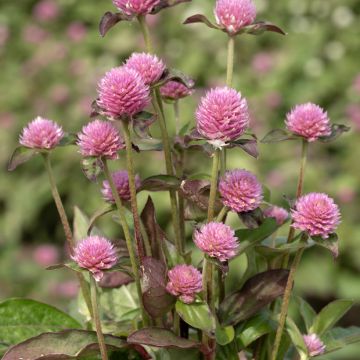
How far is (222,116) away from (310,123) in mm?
197

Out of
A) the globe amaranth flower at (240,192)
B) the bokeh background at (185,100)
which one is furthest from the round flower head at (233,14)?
the bokeh background at (185,100)

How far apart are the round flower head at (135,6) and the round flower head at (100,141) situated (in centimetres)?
16

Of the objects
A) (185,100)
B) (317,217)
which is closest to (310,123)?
(317,217)

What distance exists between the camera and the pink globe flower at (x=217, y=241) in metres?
0.99

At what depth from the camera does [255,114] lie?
361 cm

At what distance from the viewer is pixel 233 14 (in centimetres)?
111

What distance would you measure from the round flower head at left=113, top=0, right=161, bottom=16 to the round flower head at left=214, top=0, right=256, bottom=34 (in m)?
0.09

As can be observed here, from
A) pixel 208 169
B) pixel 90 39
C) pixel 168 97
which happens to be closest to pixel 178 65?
pixel 90 39

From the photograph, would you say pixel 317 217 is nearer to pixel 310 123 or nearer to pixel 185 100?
pixel 310 123

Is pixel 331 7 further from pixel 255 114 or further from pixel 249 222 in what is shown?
pixel 249 222

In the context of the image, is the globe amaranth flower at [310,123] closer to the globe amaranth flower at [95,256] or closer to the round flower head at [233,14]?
the round flower head at [233,14]

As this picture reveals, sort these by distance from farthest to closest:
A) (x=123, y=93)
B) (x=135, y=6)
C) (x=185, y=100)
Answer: (x=185, y=100) → (x=135, y=6) → (x=123, y=93)

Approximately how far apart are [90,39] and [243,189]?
3409 mm

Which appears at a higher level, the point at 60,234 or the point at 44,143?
the point at 44,143
